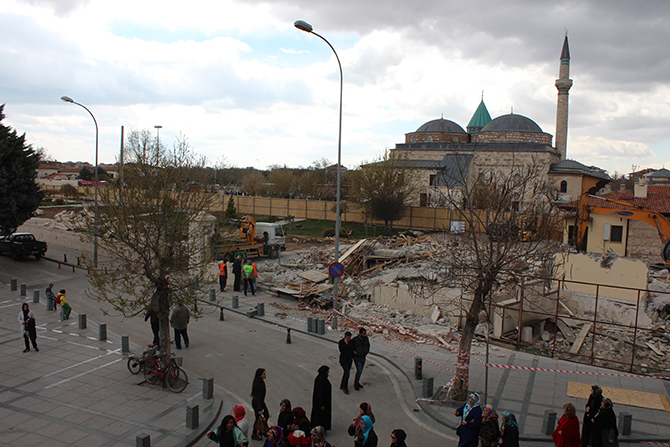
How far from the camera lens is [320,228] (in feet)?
139

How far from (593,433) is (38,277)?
2375 centimetres

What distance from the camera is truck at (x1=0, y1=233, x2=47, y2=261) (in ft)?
79.6

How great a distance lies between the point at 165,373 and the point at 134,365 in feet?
4.09

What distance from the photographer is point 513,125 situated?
57.2 m

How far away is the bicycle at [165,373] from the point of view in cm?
965

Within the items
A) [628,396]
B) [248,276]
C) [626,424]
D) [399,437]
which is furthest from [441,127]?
[399,437]

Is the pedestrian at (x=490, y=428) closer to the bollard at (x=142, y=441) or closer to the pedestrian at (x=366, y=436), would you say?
the pedestrian at (x=366, y=436)

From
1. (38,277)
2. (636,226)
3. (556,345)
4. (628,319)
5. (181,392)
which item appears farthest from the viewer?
(636,226)

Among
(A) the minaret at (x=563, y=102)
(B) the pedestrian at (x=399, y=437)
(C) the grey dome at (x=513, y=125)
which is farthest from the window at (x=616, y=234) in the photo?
(C) the grey dome at (x=513, y=125)

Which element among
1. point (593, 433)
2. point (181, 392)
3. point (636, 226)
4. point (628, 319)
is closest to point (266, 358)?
point (181, 392)

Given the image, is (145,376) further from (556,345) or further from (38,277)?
(38,277)

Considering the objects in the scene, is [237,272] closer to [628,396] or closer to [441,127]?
[628,396]

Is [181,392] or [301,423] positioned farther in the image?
[181,392]

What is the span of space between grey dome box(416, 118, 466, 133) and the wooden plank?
52058 mm
